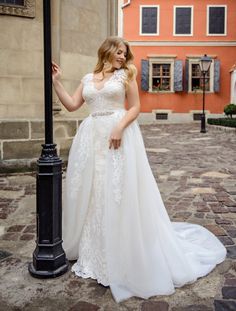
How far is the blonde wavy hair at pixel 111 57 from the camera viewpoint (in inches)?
120

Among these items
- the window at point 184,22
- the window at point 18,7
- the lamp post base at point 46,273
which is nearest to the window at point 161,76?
the window at point 184,22

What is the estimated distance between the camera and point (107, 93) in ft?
10.0

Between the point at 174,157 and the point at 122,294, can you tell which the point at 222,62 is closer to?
the point at 174,157

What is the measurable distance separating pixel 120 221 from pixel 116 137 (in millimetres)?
615

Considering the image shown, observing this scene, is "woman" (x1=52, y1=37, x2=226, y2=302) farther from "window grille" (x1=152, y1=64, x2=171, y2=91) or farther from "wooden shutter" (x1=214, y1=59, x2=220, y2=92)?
"wooden shutter" (x1=214, y1=59, x2=220, y2=92)

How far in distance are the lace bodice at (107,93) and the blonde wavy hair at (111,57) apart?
46 millimetres

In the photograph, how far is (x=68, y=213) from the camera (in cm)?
330

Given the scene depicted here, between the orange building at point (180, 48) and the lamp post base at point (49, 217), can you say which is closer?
the lamp post base at point (49, 217)

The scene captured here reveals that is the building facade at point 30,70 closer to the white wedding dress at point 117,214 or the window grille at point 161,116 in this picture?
the white wedding dress at point 117,214

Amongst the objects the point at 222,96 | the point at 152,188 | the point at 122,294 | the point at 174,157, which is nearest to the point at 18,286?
the point at 122,294

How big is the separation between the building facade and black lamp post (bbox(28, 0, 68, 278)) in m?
4.25

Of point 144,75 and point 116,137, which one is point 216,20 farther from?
point 116,137

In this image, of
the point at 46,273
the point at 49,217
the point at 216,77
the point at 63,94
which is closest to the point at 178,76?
the point at 216,77

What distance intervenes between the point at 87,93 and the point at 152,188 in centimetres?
88
